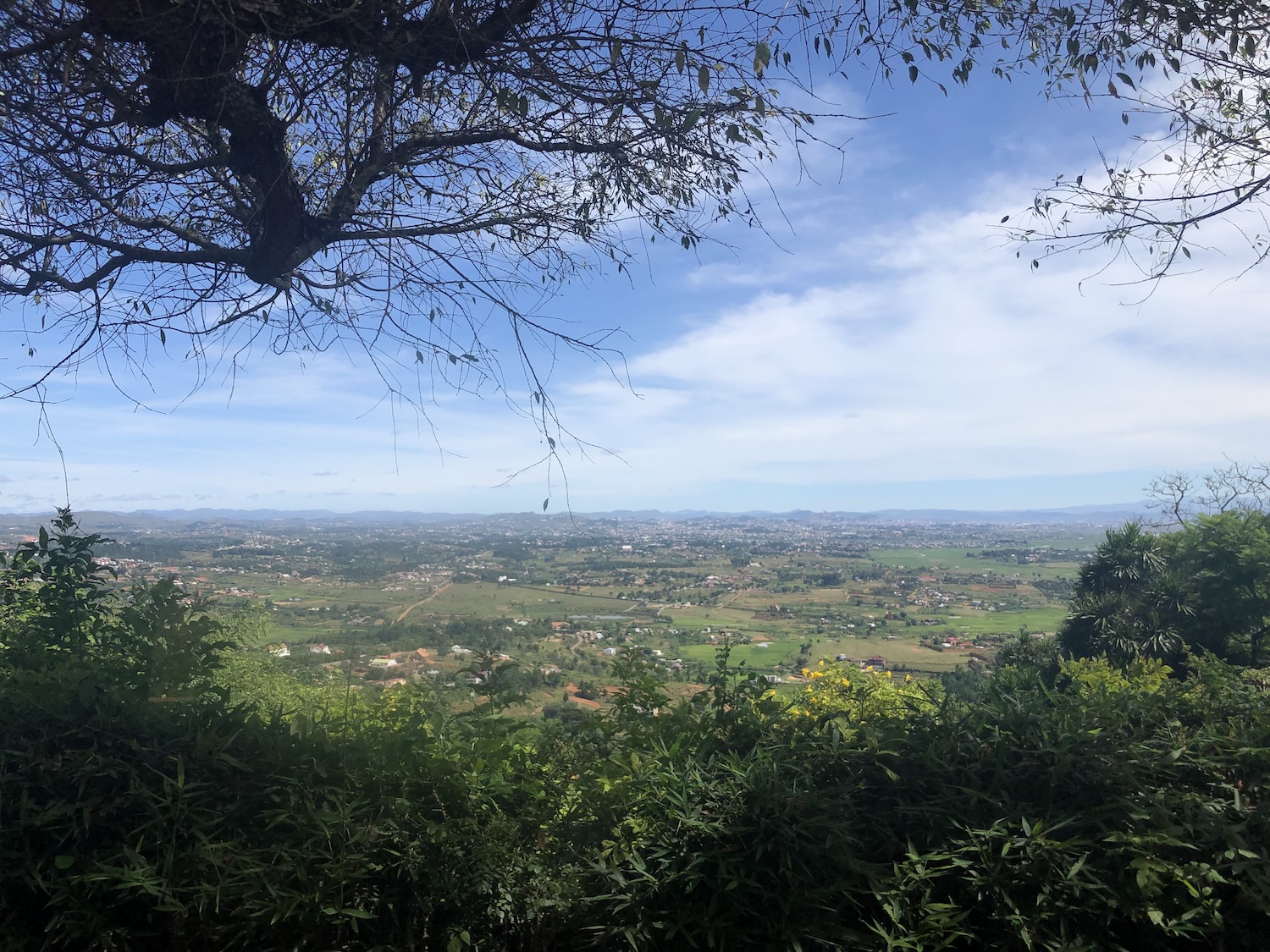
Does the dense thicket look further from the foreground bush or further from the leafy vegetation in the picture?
the leafy vegetation

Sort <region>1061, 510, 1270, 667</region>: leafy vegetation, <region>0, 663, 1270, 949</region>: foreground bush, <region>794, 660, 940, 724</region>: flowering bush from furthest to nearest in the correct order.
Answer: <region>1061, 510, 1270, 667</region>: leafy vegetation → <region>794, 660, 940, 724</region>: flowering bush → <region>0, 663, 1270, 949</region>: foreground bush

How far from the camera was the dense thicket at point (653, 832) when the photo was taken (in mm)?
1792

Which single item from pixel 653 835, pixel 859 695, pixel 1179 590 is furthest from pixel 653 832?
pixel 1179 590

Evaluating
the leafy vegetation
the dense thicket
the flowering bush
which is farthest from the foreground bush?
the leafy vegetation

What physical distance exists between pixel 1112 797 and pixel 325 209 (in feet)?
12.6

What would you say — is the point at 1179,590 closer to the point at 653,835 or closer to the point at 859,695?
the point at 859,695

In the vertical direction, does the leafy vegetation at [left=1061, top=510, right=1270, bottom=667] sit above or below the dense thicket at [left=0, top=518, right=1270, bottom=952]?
below

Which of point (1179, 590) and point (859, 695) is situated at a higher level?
point (859, 695)

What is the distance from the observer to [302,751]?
2.22 metres

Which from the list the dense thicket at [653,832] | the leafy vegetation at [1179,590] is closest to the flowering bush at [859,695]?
the dense thicket at [653,832]

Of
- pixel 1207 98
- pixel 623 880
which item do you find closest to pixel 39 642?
pixel 623 880

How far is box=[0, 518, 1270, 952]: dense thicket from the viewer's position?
179 centimetres

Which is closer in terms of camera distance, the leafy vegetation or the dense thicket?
the dense thicket

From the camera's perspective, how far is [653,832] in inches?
76.4
